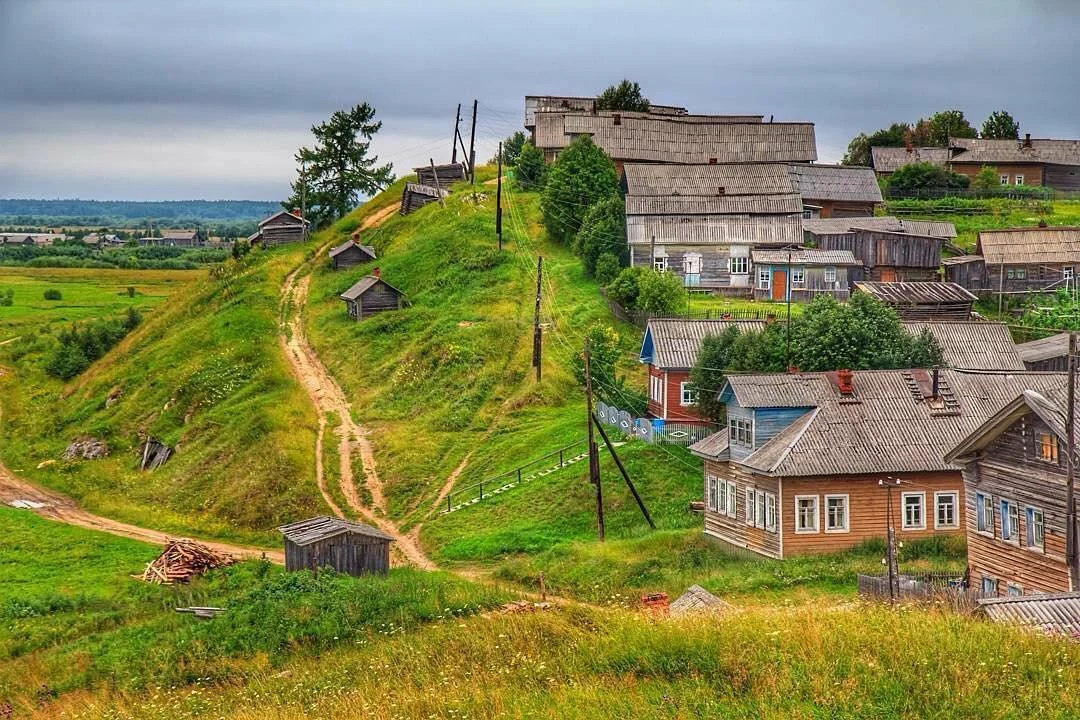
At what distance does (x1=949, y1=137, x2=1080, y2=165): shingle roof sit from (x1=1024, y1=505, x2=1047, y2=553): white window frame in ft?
221

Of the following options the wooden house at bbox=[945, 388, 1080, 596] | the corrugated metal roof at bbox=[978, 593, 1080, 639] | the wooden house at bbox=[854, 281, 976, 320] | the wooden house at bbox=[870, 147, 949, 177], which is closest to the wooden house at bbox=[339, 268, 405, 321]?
the wooden house at bbox=[854, 281, 976, 320]

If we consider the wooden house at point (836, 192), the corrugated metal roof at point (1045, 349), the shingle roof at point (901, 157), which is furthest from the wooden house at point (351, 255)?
the corrugated metal roof at point (1045, 349)

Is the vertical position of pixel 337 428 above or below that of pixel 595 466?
below

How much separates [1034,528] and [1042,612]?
8.57 metres

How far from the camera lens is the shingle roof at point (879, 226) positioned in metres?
67.8

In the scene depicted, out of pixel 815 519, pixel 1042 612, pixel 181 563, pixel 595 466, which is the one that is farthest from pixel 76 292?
pixel 1042 612

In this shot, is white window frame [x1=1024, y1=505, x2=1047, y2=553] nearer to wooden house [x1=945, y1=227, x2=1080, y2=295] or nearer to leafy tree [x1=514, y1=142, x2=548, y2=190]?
wooden house [x1=945, y1=227, x2=1080, y2=295]

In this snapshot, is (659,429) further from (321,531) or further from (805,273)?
(805,273)

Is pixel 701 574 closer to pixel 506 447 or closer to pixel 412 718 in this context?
pixel 506 447

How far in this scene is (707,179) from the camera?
72312 mm

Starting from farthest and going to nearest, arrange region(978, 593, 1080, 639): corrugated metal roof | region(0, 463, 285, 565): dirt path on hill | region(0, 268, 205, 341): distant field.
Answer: region(0, 268, 205, 341): distant field
region(0, 463, 285, 565): dirt path on hill
region(978, 593, 1080, 639): corrugated metal roof

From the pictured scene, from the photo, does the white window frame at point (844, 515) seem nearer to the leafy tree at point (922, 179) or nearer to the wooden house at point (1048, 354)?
the wooden house at point (1048, 354)

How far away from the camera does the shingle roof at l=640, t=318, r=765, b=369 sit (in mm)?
49156

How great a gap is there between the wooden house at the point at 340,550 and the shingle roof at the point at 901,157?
6462 cm
